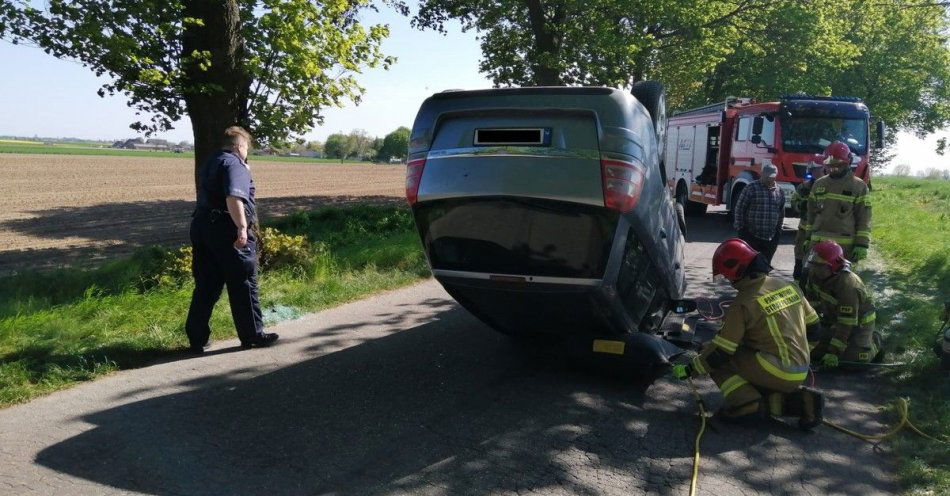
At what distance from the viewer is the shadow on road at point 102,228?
12125 millimetres

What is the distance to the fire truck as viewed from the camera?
14125 mm

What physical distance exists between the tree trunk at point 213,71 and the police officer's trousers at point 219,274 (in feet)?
11.3

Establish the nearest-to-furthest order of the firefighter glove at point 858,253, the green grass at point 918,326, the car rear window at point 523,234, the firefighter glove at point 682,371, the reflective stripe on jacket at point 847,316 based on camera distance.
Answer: the green grass at point 918,326
the car rear window at point 523,234
the firefighter glove at point 682,371
the reflective stripe on jacket at point 847,316
the firefighter glove at point 858,253

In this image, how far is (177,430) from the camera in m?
4.01

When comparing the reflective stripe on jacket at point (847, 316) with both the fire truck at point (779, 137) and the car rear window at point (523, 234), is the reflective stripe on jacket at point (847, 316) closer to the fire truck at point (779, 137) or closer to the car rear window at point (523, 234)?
the car rear window at point (523, 234)

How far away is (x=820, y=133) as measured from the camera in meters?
14.3

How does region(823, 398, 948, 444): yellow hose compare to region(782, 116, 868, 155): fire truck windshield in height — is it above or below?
below

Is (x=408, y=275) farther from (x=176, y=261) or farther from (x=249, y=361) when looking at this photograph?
(x=249, y=361)

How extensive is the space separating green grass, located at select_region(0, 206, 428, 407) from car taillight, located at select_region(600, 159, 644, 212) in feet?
12.9

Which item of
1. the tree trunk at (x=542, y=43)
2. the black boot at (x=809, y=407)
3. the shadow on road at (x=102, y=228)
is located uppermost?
the tree trunk at (x=542, y=43)

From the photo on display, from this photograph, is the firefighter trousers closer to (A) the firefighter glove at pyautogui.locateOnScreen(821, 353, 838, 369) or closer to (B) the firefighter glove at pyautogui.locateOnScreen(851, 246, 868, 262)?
(A) the firefighter glove at pyautogui.locateOnScreen(821, 353, 838, 369)

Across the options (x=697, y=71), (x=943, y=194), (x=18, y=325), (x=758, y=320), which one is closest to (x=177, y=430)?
(x=18, y=325)

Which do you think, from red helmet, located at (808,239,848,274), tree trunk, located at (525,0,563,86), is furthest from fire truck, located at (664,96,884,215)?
red helmet, located at (808,239,848,274)

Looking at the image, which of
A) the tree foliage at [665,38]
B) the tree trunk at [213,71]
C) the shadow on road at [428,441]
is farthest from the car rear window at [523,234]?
the tree foliage at [665,38]
